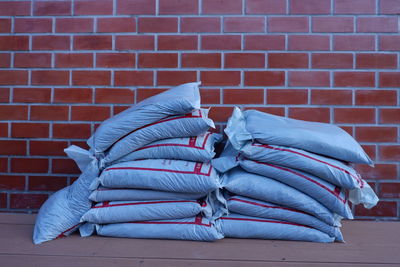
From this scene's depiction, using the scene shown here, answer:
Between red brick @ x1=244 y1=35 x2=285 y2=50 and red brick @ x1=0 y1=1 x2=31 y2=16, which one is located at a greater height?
red brick @ x1=0 y1=1 x2=31 y2=16

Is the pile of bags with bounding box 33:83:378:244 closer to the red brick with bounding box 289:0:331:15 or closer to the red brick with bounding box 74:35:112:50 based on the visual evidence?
the red brick with bounding box 74:35:112:50

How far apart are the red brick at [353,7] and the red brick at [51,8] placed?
1.44 meters

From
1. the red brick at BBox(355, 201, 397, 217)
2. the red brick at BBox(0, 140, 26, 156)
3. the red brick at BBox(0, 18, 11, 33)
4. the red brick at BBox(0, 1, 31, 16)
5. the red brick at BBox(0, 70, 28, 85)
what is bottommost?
the red brick at BBox(355, 201, 397, 217)

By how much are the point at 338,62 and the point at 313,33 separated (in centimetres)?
20

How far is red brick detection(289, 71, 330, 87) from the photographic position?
6.50ft

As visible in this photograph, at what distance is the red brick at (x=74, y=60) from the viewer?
204 centimetres

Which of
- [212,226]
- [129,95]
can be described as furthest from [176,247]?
[129,95]

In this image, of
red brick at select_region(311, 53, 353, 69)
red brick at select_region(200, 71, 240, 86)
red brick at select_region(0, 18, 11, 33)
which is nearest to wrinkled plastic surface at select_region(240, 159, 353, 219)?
red brick at select_region(200, 71, 240, 86)

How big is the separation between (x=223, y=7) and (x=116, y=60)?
0.64 m

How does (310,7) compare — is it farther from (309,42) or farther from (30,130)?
(30,130)

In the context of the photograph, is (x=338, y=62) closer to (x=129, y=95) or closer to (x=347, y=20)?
(x=347, y=20)

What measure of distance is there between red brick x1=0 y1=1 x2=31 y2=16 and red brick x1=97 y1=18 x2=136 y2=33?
41 centimetres

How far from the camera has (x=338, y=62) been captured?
1979mm

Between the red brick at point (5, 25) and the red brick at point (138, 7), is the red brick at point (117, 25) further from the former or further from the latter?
the red brick at point (5, 25)
